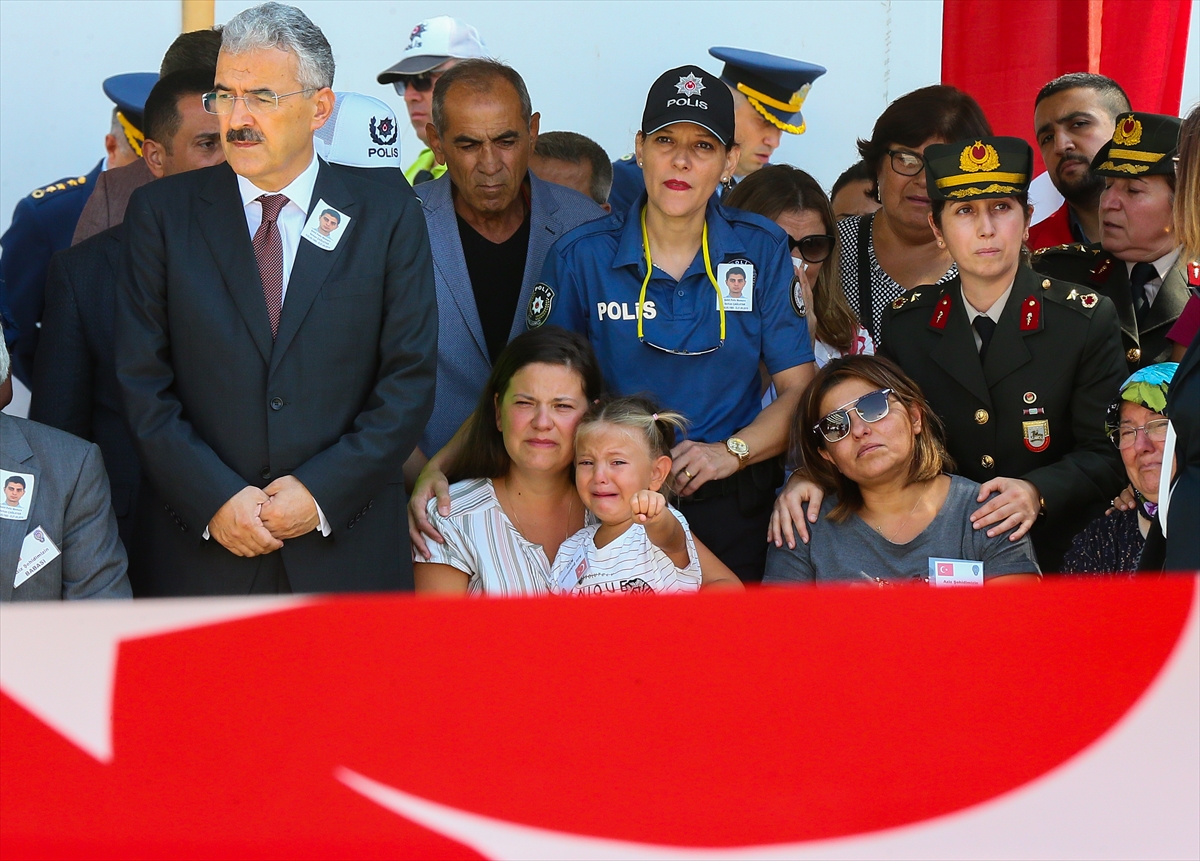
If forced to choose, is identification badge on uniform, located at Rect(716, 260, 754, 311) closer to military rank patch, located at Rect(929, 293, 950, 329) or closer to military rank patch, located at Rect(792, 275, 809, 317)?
military rank patch, located at Rect(792, 275, 809, 317)

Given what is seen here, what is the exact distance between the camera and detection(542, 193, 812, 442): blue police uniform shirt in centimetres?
281

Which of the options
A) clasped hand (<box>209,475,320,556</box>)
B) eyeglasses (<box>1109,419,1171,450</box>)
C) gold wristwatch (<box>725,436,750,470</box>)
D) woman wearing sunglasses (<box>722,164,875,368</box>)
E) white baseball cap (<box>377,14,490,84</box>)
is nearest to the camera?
clasped hand (<box>209,475,320,556</box>)

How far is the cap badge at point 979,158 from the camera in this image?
282cm

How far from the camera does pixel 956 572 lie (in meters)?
2.52

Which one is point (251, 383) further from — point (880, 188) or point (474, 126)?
point (880, 188)

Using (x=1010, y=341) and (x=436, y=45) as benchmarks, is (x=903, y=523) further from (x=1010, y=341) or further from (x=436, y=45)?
(x=436, y=45)

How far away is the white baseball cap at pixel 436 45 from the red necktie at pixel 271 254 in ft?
5.97

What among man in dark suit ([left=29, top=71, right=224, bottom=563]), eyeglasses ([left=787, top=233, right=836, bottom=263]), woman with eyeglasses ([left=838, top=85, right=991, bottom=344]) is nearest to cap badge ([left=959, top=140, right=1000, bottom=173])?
woman with eyeglasses ([left=838, top=85, right=991, bottom=344])

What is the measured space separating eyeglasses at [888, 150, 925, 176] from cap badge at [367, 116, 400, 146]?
125 cm

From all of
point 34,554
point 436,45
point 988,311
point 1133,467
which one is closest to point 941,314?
point 988,311

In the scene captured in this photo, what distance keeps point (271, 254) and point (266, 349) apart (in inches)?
7.1

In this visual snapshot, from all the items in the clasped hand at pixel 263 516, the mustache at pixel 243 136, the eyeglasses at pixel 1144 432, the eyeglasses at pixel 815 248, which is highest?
the mustache at pixel 243 136

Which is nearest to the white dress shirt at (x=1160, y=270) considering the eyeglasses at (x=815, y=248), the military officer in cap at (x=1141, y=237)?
the military officer in cap at (x=1141, y=237)

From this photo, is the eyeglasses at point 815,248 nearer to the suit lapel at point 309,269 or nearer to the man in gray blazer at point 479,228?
the man in gray blazer at point 479,228
